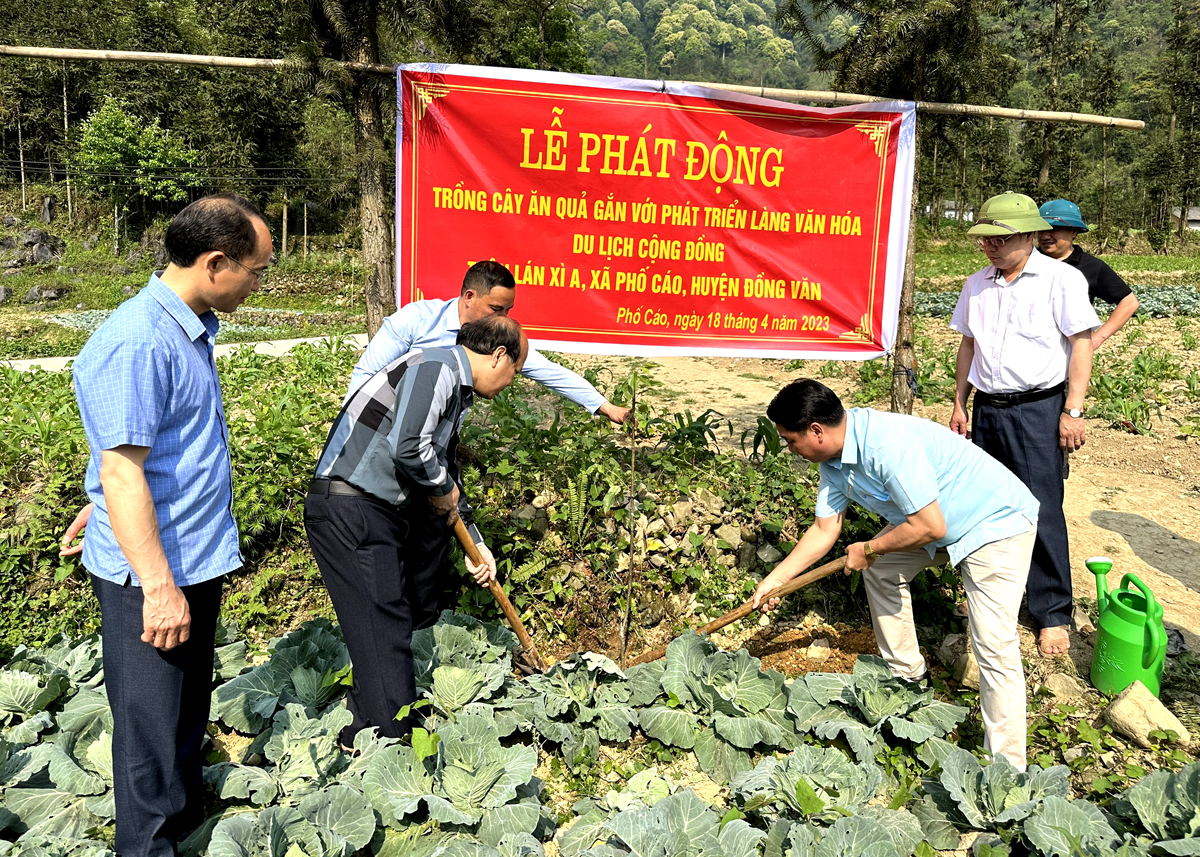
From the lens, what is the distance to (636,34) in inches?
5084

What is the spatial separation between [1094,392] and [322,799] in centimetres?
855

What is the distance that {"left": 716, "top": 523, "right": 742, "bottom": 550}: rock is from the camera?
419 cm

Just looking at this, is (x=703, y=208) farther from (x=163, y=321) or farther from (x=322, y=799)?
(x=322, y=799)

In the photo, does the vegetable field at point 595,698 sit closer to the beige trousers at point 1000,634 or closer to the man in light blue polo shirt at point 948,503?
the beige trousers at point 1000,634

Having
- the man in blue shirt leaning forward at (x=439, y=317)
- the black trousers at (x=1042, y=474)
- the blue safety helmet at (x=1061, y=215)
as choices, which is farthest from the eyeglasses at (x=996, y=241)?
the man in blue shirt leaning forward at (x=439, y=317)

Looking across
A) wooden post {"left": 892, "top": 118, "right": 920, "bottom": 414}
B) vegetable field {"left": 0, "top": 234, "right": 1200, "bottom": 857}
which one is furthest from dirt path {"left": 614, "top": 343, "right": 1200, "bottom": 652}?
wooden post {"left": 892, "top": 118, "right": 920, "bottom": 414}

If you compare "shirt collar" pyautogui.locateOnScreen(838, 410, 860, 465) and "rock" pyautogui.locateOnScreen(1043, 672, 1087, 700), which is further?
"rock" pyautogui.locateOnScreen(1043, 672, 1087, 700)

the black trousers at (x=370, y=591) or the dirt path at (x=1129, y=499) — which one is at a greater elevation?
the black trousers at (x=370, y=591)

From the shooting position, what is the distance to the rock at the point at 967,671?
347 centimetres

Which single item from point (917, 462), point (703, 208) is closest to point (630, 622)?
point (917, 462)

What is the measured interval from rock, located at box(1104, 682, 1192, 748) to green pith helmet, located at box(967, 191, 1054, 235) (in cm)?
186

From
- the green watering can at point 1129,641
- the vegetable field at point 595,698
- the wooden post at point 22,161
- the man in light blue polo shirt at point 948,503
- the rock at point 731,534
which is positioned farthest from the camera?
the wooden post at point 22,161

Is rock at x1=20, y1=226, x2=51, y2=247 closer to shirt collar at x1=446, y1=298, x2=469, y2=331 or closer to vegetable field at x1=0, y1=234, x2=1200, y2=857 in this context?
vegetable field at x1=0, y1=234, x2=1200, y2=857

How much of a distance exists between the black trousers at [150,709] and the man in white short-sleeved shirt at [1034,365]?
127 inches
